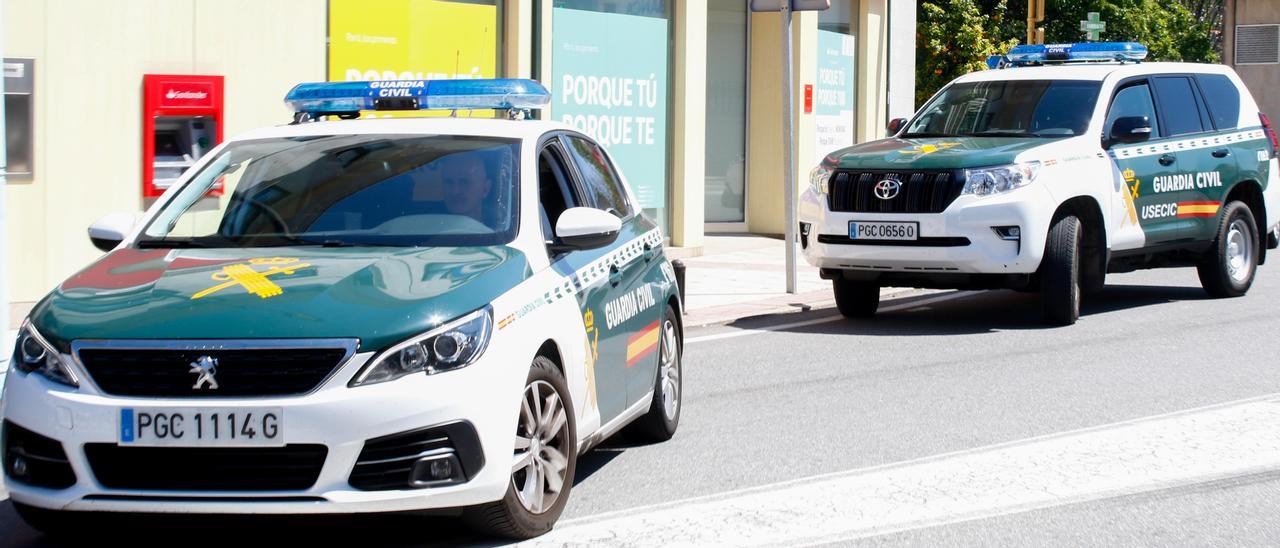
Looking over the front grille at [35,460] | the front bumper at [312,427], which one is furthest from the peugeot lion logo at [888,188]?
the front grille at [35,460]

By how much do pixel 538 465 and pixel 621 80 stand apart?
12915mm

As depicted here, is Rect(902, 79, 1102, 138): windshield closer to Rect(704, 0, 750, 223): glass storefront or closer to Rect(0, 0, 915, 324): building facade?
Rect(0, 0, 915, 324): building facade

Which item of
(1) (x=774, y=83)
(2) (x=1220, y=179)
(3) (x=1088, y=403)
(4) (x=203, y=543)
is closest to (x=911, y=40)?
(1) (x=774, y=83)

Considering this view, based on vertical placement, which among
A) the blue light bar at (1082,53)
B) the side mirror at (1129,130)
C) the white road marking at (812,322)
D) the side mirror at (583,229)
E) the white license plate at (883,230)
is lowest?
the white road marking at (812,322)

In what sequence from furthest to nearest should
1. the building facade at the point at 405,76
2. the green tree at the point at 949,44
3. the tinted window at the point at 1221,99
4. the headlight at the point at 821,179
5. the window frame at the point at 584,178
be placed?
1. the green tree at the point at 949,44
2. the tinted window at the point at 1221,99
3. the headlight at the point at 821,179
4. the building facade at the point at 405,76
5. the window frame at the point at 584,178

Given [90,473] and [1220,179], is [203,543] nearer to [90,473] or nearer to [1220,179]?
[90,473]

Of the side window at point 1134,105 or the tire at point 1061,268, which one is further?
the side window at point 1134,105

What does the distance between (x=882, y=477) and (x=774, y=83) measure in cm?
1561

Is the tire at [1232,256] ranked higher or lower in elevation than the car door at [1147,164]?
lower

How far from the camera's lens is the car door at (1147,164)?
1290cm

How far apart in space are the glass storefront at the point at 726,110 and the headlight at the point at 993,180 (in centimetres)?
1014

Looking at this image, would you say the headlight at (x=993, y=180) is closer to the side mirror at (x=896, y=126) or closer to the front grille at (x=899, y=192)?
the front grille at (x=899, y=192)

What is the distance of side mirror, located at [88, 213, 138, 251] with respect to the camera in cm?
629

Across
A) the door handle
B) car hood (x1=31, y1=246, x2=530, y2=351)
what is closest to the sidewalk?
the door handle
